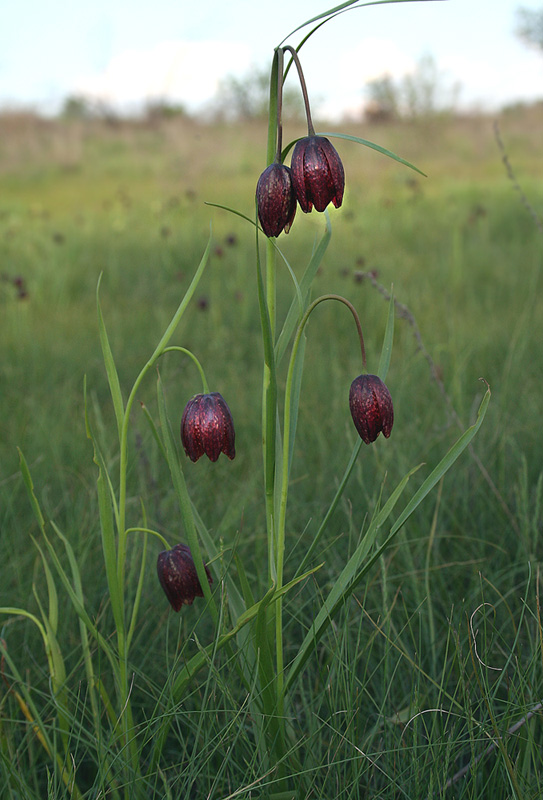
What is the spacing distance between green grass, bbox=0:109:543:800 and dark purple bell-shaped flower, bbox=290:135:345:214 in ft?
0.66

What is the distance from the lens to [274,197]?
0.70 meters

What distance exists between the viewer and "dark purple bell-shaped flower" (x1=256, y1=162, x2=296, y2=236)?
697 mm

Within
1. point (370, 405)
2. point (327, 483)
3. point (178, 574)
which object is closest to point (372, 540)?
point (370, 405)

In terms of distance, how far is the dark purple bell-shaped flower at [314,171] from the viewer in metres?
0.70

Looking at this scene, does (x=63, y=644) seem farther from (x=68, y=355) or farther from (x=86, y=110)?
(x=86, y=110)

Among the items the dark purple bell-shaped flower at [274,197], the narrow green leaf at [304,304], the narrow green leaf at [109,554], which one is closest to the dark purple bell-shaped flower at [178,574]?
the narrow green leaf at [109,554]

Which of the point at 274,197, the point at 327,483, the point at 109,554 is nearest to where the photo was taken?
the point at 274,197

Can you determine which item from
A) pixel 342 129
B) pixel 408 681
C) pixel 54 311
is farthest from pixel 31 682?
pixel 342 129

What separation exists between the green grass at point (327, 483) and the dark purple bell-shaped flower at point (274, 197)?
188 millimetres

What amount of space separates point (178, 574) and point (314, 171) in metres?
0.51

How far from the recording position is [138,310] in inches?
122

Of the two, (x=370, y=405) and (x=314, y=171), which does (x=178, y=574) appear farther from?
(x=314, y=171)

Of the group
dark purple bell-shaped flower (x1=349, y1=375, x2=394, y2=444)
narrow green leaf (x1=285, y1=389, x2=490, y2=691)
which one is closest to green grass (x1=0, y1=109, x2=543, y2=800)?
narrow green leaf (x1=285, y1=389, x2=490, y2=691)

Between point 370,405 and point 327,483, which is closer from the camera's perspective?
point 370,405
